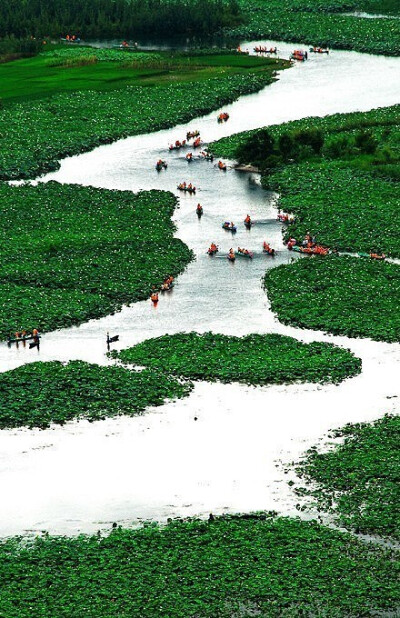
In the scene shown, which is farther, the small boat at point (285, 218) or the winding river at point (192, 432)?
the small boat at point (285, 218)

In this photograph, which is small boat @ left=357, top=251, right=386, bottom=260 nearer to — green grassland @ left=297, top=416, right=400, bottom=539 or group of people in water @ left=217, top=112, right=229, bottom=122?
green grassland @ left=297, top=416, right=400, bottom=539

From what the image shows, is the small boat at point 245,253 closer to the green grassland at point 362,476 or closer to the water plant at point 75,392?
the water plant at point 75,392

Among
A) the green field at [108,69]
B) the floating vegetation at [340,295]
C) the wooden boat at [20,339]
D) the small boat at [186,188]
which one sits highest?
the green field at [108,69]

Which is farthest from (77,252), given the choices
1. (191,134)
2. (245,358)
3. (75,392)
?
(191,134)

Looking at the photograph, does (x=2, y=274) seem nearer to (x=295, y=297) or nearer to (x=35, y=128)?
(x=295, y=297)

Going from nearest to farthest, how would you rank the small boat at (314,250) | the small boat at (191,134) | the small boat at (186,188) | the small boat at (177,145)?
the small boat at (314,250) → the small boat at (186,188) → the small boat at (177,145) → the small boat at (191,134)

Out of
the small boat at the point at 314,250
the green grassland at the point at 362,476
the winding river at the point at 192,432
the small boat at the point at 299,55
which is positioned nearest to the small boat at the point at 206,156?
the winding river at the point at 192,432

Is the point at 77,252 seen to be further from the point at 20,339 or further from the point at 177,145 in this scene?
the point at 177,145

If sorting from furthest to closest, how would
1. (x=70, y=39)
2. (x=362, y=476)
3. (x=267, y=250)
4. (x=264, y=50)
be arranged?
(x=70, y=39) → (x=264, y=50) → (x=267, y=250) → (x=362, y=476)
